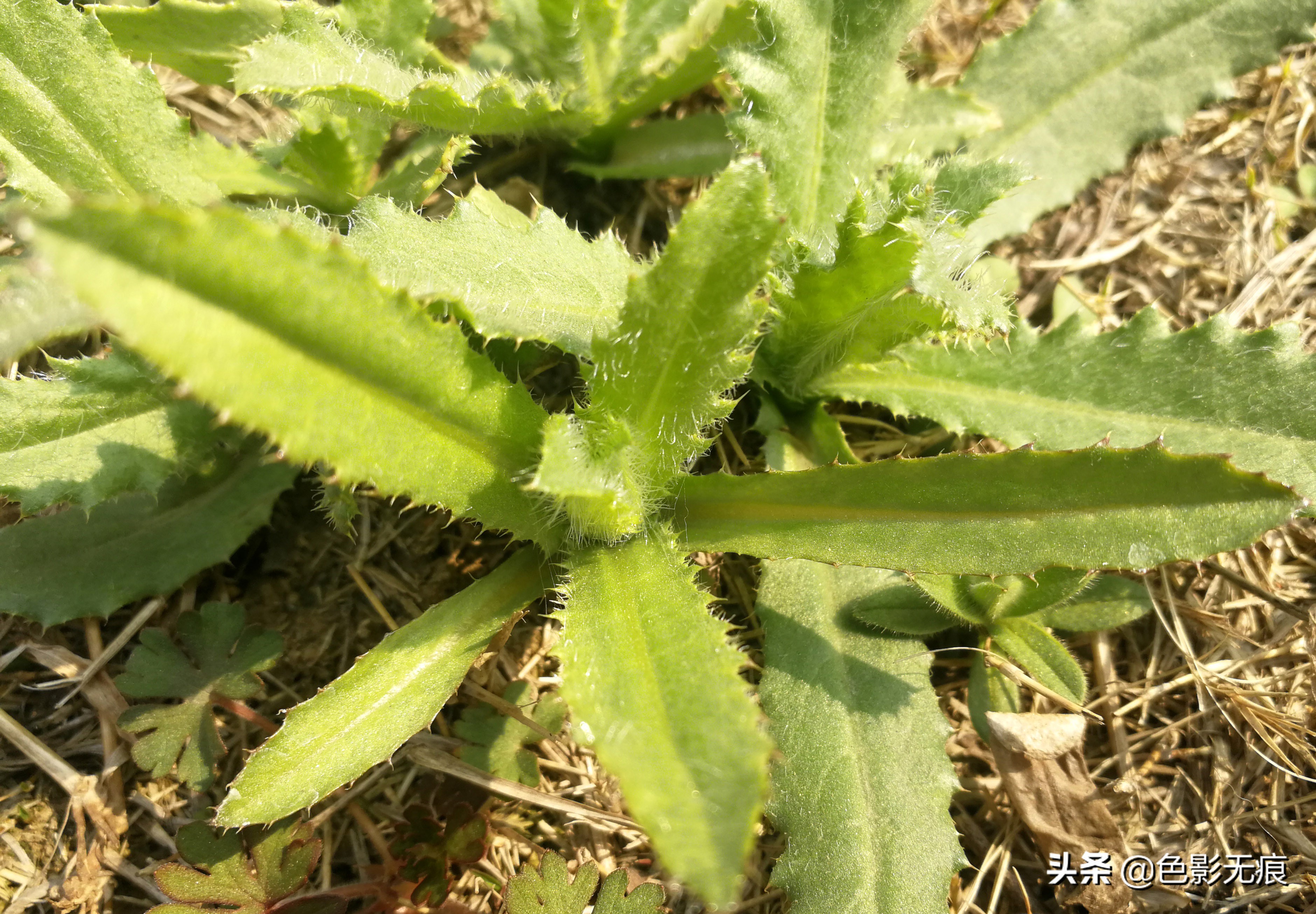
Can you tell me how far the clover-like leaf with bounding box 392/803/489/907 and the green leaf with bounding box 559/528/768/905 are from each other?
58cm

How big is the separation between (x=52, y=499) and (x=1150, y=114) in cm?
273

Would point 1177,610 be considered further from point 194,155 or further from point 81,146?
point 81,146

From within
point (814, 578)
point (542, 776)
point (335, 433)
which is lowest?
point (542, 776)

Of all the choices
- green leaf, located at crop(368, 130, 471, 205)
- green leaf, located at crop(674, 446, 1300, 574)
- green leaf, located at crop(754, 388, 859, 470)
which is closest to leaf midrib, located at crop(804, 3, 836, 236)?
green leaf, located at crop(754, 388, 859, 470)

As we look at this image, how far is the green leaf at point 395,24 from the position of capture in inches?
76.0

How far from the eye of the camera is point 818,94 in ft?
6.10

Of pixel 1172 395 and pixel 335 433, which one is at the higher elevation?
pixel 1172 395

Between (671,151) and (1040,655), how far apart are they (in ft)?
4.99

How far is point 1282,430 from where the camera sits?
5.76ft

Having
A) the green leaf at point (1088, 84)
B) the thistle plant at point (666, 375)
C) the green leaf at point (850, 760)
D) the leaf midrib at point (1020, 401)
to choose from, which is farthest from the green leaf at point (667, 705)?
the green leaf at point (1088, 84)

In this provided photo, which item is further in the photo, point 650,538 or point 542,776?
point 542,776

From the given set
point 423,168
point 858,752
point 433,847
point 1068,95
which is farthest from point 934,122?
point 433,847

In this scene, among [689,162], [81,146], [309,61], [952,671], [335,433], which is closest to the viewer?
[335,433]

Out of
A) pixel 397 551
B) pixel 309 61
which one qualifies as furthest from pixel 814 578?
pixel 309 61
